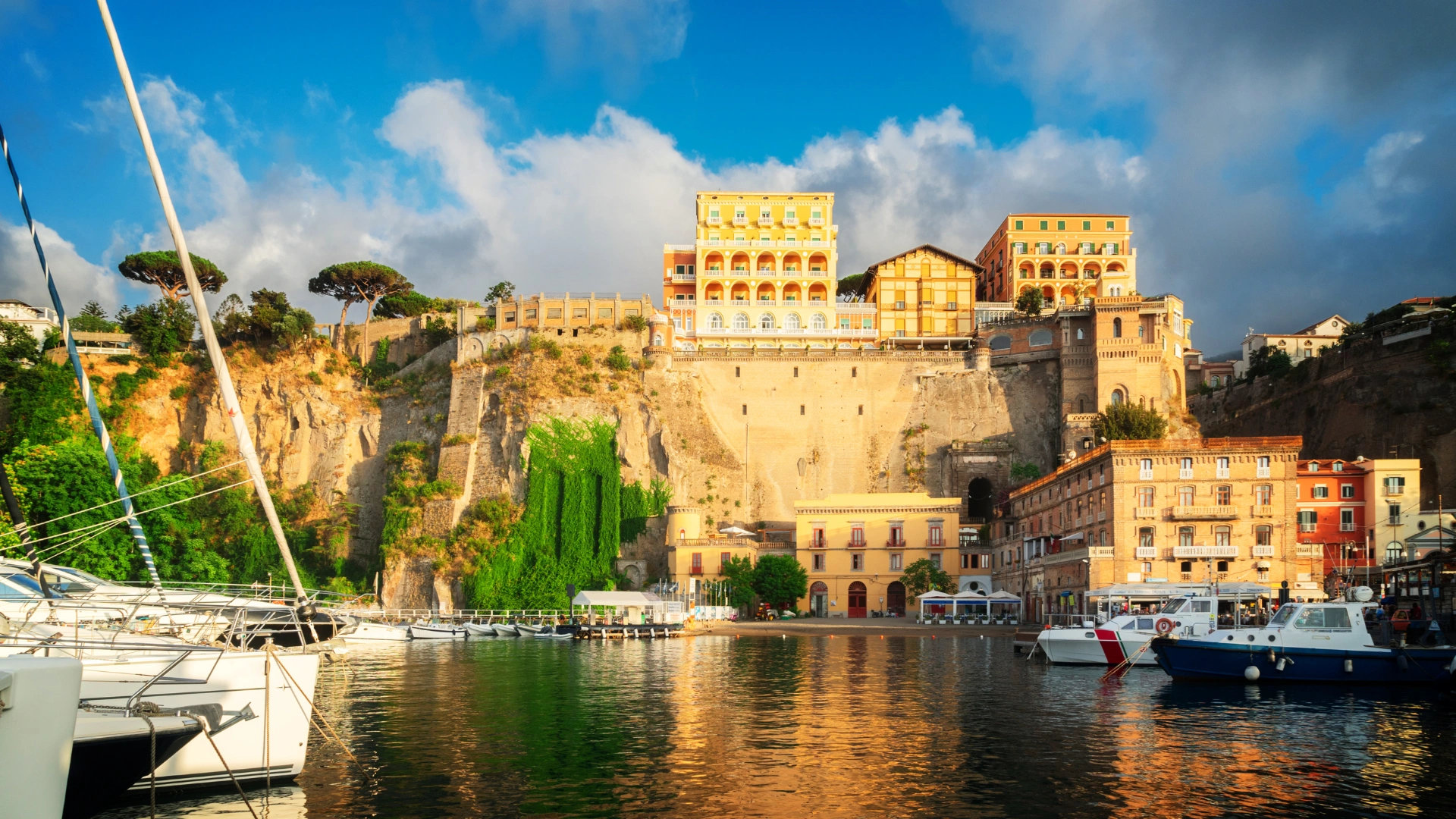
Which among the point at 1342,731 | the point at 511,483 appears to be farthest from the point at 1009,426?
the point at 1342,731

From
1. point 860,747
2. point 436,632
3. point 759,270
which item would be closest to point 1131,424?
point 759,270

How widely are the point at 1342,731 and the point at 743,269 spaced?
68.5 meters

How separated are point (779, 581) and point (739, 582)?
2.65 metres

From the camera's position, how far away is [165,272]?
8438 centimetres

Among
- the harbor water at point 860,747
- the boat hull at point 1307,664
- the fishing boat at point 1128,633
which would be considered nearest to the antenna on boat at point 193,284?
the harbor water at point 860,747

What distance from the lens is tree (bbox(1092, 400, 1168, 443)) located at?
6656 cm

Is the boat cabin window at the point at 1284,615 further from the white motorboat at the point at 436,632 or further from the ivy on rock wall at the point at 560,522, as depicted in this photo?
the ivy on rock wall at the point at 560,522

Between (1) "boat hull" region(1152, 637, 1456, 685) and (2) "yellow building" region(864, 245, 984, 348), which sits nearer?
(1) "boat hull" region(1152, 637, 1456, 685)

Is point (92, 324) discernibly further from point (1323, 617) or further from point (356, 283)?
point (1323, 617)

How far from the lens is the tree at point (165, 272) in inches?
3270

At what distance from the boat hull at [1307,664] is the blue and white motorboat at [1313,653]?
21 millimetres

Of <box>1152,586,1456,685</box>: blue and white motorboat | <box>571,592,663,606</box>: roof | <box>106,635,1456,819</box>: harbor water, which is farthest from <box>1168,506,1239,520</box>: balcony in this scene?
<box>571,592,663,606</box>: roof

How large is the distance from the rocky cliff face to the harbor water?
120ft

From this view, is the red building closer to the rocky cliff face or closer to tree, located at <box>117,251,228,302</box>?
the rocky cliff face
